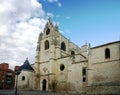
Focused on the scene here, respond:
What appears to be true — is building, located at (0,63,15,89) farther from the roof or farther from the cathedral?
the roof

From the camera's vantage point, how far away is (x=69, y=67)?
41625mm

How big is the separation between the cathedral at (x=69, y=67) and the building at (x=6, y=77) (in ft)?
76.2

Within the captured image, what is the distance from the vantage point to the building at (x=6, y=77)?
71.6 metres

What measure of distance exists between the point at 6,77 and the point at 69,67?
4048 centimetres

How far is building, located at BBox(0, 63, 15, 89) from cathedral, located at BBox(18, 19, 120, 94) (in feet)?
76.2

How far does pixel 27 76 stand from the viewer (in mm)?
49344

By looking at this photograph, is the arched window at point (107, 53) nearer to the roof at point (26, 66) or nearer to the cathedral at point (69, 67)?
the cathedral at point (69, 67)

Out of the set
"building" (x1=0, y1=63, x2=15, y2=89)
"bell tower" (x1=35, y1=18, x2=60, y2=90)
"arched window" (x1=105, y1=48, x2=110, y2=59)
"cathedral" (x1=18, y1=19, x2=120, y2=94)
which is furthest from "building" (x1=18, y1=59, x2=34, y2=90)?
"building" (x1=0, y1=63, x2=15, y2=89)

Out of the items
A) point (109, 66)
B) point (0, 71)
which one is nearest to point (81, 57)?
point (109, 66)

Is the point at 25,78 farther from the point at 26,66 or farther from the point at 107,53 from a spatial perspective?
the point at 107,53

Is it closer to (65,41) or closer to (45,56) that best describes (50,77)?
(45,56)

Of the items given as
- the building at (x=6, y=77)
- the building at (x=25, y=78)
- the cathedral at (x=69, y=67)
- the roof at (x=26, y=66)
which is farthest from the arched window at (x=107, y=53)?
the building at (x=6, y=77)

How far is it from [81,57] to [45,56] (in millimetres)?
10537

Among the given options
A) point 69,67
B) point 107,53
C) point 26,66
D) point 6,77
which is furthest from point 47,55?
point 6,77
